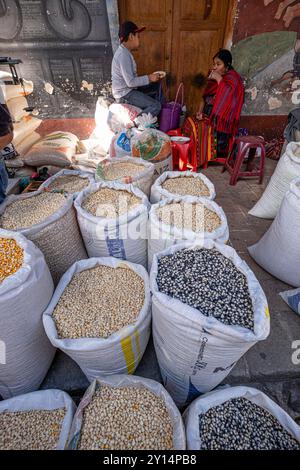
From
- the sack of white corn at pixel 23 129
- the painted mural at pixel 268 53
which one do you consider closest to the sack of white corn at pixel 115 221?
the sack of white corn at pixel 23 129

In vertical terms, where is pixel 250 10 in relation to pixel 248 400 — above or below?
above

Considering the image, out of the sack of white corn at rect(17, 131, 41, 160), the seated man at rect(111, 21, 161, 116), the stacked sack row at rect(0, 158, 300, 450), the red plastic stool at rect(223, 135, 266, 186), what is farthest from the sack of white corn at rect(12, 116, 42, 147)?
the red plastic stool at rect(223, 135, 266, 186)

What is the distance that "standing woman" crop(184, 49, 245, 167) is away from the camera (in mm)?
3402

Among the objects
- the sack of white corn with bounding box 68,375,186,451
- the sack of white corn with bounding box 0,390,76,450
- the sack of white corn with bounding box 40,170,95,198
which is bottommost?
the sack of white corn with bounding box 0,390,76,450

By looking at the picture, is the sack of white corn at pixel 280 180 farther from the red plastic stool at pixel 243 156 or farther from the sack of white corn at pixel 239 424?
the sack of white corn at pixel 239 424

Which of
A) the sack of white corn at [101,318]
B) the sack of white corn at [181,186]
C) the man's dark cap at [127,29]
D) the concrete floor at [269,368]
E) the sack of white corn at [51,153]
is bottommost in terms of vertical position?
the concrete floor at [269,368]

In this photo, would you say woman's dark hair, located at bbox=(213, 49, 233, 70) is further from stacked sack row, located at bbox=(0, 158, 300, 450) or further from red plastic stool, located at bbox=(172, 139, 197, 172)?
stacked sack row, located at bbox=(0, 158, 300, 450)

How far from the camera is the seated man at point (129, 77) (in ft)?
10.2

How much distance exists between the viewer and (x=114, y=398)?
1180mm

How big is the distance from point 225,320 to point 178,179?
1412mm

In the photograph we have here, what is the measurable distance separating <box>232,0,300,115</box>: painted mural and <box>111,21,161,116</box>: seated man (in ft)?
4.89

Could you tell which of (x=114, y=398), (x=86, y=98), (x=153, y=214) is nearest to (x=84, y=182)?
(x=153, y=214)

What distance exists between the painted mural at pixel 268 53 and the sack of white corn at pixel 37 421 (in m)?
4.56
